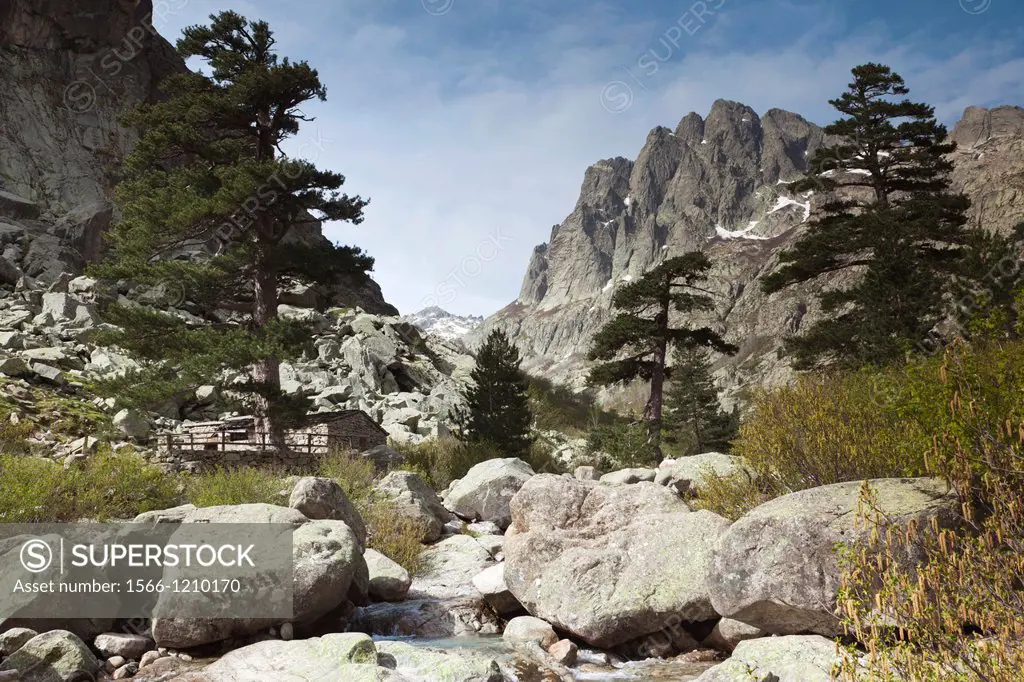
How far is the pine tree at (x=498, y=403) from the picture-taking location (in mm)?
26859

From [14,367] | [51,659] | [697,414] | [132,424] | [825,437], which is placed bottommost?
[51,659]

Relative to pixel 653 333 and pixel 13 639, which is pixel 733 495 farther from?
pixel 653 333

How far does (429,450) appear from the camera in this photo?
2427 centimetres

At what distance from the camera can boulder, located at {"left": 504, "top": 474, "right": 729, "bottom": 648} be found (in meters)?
8.66

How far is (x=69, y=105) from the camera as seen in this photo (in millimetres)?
50594

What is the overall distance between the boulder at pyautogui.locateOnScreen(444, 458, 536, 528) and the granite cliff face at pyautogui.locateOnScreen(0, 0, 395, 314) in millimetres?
31016

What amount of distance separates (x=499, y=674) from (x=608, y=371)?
67.1 ft

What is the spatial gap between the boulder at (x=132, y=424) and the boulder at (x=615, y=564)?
15.3m

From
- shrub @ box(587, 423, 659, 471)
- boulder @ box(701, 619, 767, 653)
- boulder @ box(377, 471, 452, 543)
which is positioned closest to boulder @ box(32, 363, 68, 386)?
boulder @ box(377, 471, 452, 543)

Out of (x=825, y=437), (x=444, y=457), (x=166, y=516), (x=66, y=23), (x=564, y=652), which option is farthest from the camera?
(x=66, y=23)

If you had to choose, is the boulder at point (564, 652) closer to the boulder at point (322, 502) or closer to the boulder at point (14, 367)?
the boulder at point (322, 502)

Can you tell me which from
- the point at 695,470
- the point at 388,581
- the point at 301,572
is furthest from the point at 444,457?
the point at 301,572

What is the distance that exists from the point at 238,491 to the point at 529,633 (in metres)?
6.87

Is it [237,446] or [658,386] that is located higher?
[658,386]
